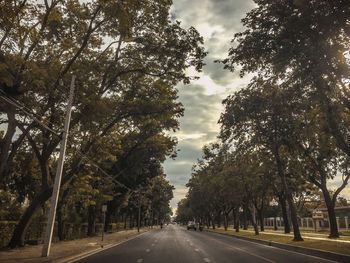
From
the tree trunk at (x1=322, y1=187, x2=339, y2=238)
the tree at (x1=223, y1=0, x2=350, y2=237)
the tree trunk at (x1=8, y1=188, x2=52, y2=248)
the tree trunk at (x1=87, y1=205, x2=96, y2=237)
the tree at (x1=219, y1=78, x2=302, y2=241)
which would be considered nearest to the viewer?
the tree at (x1=223, y1=0, x2=350, y2=237)

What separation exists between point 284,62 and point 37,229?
803 inches

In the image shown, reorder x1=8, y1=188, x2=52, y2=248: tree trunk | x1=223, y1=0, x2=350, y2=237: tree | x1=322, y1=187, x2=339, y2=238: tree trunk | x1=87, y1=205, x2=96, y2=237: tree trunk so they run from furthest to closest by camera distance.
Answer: x1=87, y1=205, x2=96, y2=237: tree trunk
x1=322, y1=187, x2=339, y2=238: tree trunk
x1=8, y1=188, x2=52, y2=248: tree trunk
x1=223, y1=0, x2=350, y2=237: tree

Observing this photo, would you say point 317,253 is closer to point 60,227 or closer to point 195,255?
point 195,255

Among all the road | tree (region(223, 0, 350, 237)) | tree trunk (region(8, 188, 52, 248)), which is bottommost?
the road

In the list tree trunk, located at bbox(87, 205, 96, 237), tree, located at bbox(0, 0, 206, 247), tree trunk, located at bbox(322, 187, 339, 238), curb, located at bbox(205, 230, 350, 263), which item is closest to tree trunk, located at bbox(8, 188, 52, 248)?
tree, located at bbox(0, 0, 206, 247)

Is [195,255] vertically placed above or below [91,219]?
below

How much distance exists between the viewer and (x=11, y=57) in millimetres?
19172

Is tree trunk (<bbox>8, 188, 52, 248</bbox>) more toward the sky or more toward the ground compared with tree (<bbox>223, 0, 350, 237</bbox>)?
more toward the ground

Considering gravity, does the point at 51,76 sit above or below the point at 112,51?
below

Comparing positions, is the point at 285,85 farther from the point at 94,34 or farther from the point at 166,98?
the point at 94,34

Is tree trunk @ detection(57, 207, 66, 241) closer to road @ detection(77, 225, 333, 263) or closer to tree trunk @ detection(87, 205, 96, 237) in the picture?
tree trunk @ detection(87, 205, 96, 237)

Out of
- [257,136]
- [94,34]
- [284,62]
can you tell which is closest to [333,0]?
[284,62]

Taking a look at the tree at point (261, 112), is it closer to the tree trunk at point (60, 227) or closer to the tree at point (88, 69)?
the tree at point (88, 69)

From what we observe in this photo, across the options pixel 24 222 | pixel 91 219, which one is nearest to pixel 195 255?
pixel 24 222
